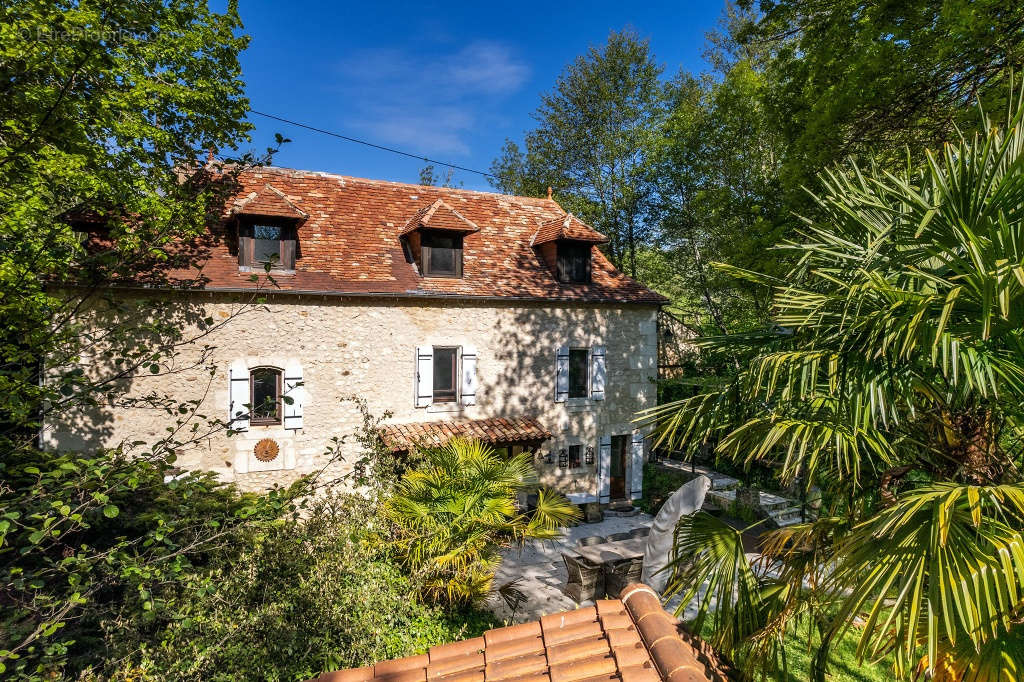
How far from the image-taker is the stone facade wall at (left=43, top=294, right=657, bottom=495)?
9430 millimetres

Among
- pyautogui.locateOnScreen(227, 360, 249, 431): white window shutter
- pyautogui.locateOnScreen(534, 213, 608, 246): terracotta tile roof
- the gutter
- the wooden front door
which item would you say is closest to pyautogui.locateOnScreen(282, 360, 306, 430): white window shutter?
pyautogui.locateOnScreen(227, 360, 249, 431): white window shutter

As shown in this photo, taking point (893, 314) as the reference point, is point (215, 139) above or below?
above

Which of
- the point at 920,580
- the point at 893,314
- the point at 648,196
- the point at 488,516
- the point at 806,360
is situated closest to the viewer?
the point at 920,580

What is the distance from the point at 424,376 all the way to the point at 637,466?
20.9 ft

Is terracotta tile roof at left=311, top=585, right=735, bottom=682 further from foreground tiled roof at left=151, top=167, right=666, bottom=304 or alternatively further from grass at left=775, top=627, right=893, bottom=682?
foreground tiled roof at left=151, top=167, right=666, bottom=304

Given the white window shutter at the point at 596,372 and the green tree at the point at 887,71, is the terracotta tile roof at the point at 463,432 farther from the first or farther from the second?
the green tree at the point at 887,71

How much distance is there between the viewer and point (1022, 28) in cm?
721

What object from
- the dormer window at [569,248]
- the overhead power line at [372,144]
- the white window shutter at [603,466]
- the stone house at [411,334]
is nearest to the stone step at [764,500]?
the stone house at [411,334]

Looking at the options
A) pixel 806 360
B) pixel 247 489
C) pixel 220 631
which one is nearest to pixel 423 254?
pixel 247 489

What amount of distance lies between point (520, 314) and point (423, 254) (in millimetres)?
2639

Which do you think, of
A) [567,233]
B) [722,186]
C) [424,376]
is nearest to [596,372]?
[567,233]

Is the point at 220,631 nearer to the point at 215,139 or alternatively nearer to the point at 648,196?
the point at 215,139

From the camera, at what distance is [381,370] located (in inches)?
425

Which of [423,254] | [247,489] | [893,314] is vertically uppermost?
[423,254]
